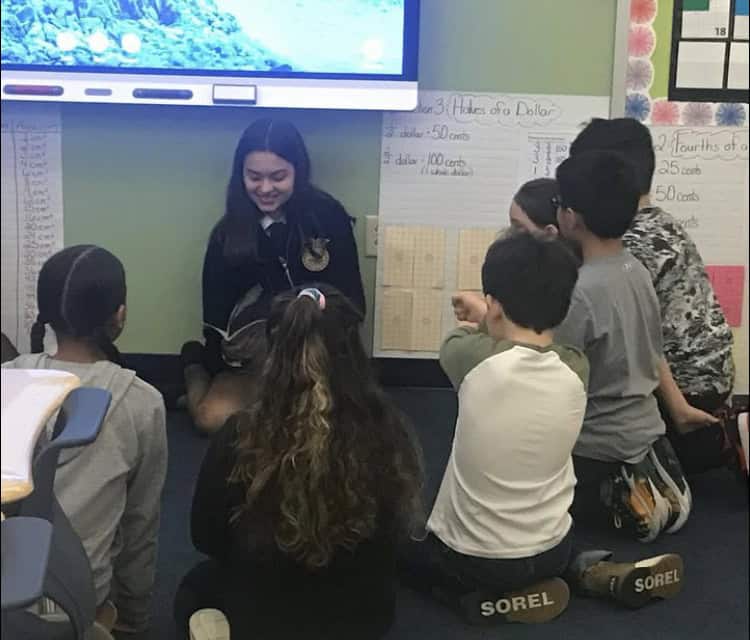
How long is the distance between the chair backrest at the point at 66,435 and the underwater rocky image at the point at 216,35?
1.59m

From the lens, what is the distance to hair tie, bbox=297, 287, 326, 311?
1.46 meters

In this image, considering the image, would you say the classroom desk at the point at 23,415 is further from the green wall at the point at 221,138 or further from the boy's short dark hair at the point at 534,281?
the green wall at the point at 221,138

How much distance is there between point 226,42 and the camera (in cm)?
265

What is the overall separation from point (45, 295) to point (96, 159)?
1.36m

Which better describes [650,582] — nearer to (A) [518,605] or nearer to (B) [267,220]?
(A) [518,605]

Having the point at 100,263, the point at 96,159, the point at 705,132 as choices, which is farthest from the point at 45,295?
the point at 705,132

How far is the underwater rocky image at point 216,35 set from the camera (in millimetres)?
2619

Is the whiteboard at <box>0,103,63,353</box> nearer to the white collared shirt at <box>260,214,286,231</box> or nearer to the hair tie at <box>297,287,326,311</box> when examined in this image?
the white collared shirt at <box>260,214,286,231</box>

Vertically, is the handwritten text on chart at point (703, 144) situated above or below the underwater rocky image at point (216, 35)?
below

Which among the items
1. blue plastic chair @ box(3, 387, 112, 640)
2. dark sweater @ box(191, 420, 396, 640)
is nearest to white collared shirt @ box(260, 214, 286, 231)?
dark sweater @ box(191, 420, 396, 640)

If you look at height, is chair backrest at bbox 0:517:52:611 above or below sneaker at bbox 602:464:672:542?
above

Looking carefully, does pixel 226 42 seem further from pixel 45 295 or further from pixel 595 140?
pixel 45 295

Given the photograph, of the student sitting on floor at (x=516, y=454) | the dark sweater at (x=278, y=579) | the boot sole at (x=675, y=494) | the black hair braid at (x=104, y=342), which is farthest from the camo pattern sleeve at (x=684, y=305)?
the black hair braid at (x=104, y=342)

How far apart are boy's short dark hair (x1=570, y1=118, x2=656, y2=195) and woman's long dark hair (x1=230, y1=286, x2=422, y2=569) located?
3.33 ft
